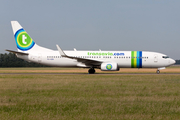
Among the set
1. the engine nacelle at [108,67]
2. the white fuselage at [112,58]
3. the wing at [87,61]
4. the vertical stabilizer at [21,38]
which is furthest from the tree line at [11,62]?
the engine nacelle at [108,67]

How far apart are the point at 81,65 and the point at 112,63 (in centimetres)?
453

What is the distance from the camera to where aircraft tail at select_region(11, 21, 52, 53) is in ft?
116

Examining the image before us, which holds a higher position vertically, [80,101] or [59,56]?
[59,56]

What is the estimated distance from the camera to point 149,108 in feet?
28.2

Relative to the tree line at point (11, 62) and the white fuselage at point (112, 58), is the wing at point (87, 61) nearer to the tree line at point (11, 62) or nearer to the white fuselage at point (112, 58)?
the white fuselage at point (112, 58)

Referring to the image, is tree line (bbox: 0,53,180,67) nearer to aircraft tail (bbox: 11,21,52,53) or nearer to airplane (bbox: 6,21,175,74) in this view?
aircraft tail (bbox: 11,21,52,53)

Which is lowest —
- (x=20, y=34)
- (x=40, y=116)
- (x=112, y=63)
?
(x=40, y=116)

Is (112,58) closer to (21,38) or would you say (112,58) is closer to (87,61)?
(87,61)

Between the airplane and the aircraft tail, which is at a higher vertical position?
the aircraft tail

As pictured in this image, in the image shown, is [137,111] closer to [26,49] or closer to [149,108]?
[149,108]

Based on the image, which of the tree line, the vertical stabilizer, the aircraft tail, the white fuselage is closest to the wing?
the white fuselage

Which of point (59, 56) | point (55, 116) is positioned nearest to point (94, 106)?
point (55, 116)

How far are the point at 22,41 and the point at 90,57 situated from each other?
10795 mm

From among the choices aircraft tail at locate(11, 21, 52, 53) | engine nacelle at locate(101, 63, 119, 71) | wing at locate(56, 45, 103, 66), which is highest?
aircraft tail at locate(11, 21, 52, 53)
